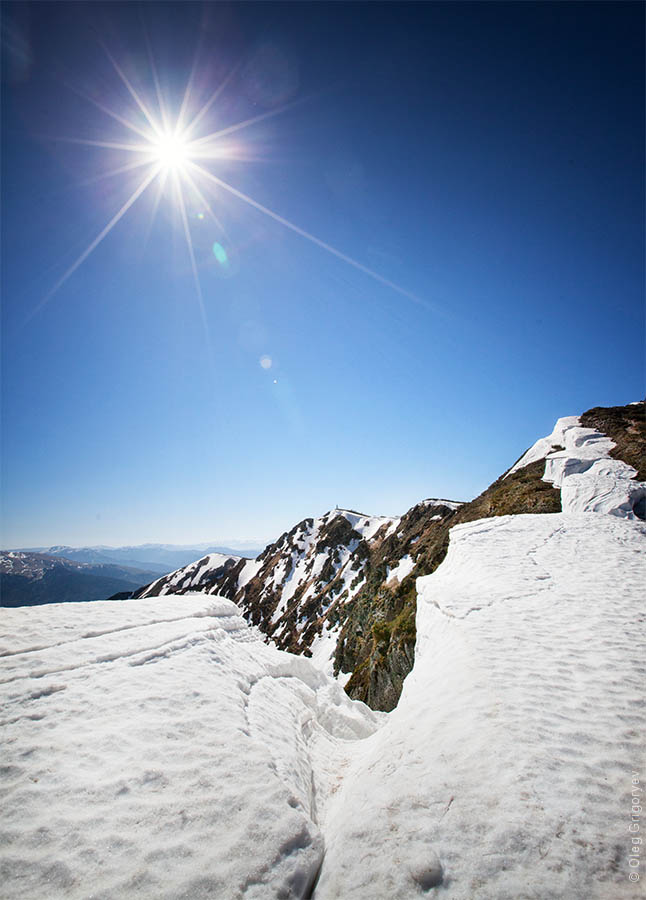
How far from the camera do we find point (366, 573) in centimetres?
5853

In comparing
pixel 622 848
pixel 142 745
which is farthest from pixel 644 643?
pixel 142 745

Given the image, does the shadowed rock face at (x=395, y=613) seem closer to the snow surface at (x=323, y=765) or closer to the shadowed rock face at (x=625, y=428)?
the shadowed rock face at (x=625, y=428)

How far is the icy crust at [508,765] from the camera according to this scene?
15.6 feet

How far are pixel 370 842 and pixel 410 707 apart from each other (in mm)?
4239

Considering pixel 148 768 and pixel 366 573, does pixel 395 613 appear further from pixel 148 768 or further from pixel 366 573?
pixel 366 573

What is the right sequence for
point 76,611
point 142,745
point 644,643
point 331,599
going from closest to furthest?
point 142,745
point 644,643
point 76,611
point 331,599

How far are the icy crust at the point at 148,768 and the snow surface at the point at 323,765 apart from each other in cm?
3

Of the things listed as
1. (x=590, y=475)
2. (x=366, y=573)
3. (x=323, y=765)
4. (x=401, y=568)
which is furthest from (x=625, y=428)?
(x=366, y=573)

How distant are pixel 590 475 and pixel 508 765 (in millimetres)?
25147

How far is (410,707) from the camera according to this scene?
31.1 feet

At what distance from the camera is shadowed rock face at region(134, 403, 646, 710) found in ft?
82.8

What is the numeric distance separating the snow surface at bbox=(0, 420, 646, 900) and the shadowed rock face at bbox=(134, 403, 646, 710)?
12.8 metres

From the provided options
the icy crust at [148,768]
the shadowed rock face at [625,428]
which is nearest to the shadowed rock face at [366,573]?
the shadowed rock face at [625,428]

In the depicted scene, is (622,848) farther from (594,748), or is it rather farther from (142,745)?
(142,745)
